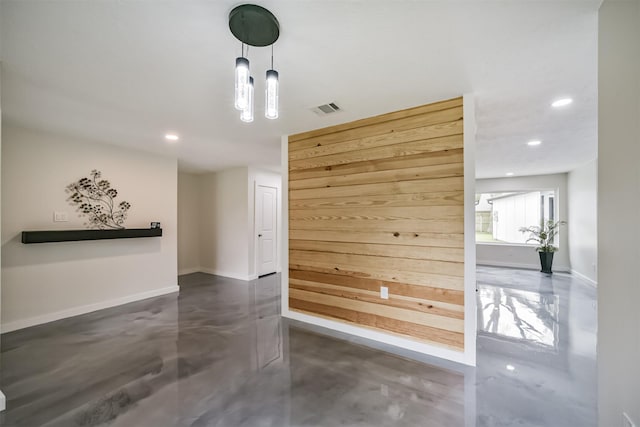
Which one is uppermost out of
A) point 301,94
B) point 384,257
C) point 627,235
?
point 301,94

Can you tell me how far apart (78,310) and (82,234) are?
1.07 meters

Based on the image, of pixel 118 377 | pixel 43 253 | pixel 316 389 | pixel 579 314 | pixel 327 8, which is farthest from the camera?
pixel 579 314

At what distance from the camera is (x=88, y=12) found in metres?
1.48

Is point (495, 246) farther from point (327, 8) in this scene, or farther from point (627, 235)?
point (327, 8)

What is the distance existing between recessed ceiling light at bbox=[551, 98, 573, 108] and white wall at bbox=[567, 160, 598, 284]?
3.77 meters

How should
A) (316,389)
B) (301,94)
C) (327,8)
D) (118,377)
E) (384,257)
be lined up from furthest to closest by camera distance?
(384,257)
(301,94)
(118,377)
(316,389)
(327,8)

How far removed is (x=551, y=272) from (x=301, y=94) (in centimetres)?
742

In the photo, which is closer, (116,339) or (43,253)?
(116,339)

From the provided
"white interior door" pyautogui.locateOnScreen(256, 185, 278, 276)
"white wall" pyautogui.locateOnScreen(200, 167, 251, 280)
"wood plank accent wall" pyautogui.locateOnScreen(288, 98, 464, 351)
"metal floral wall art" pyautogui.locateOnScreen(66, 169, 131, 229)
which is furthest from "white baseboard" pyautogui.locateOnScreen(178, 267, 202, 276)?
"wood plank accent wall" pyautogui.locateOnScreen(288, 98, 464, 351)

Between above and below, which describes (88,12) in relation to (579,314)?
above

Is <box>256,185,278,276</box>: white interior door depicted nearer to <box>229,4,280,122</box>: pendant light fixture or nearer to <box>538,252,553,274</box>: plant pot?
<box>229,4,280,122</box>: pendant light fixture

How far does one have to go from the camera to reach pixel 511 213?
8031 mm

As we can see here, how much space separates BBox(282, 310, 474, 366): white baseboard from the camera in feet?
8.29

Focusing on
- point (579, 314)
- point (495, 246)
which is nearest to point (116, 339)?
point (579, 314)
